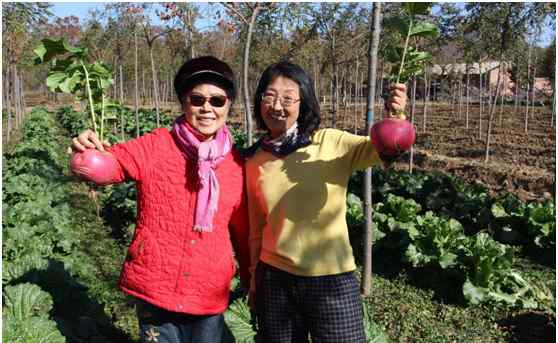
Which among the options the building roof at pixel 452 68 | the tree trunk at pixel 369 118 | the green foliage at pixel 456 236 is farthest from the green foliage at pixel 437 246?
the building roof at pixel 452 68

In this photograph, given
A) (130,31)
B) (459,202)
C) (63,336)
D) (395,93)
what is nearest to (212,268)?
(395,93)

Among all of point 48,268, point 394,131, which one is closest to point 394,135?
point 394,131

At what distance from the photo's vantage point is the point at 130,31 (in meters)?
14.9

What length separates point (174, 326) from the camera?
2.17 m

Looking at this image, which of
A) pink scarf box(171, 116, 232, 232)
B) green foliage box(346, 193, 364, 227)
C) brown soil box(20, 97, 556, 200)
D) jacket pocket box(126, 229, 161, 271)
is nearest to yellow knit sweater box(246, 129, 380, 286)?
pink scarf box(171, 116, 232, 232)

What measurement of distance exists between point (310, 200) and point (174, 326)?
0.81m

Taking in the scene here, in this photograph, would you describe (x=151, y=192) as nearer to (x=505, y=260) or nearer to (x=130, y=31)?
(x=505, y=260)

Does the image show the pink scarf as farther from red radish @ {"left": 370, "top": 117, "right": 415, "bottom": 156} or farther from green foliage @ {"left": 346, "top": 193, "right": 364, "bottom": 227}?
green foliage @ {"left": 346, "top": 193, "right": 364, "bottom": 227}

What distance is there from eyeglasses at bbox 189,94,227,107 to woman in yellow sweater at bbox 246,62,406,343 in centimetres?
23

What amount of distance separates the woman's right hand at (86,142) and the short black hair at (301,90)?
76 centimetres

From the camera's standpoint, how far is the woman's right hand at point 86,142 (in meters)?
1.91

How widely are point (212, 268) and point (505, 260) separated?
4.07 m

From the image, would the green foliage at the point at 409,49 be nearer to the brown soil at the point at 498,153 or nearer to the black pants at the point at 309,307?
the black pants at the point at 309,307

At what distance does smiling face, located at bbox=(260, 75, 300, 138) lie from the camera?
2.24 meters
